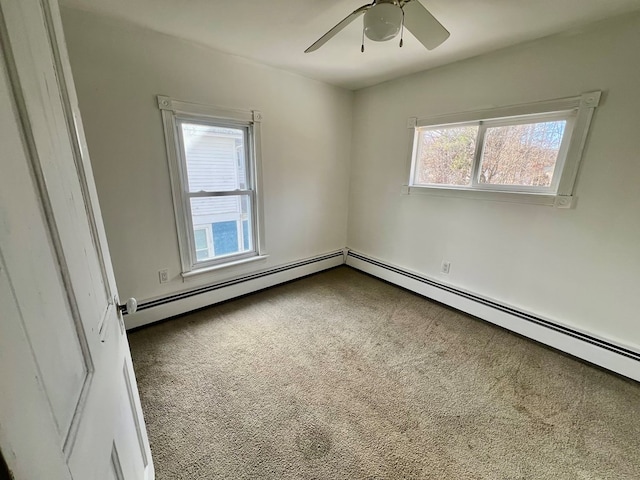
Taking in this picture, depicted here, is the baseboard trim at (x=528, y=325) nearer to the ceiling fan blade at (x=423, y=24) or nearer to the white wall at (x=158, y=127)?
the white wall at (x=158, y=127)

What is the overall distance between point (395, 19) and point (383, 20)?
0.21ft

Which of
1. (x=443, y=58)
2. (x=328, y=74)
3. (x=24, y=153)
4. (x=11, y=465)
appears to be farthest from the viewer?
(x=328, y=74)

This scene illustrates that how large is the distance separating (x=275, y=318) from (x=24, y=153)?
225cm

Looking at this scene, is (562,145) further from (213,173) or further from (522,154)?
(213,173)

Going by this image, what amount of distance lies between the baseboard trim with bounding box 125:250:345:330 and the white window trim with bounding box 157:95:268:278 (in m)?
0.21

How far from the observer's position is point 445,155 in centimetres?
268

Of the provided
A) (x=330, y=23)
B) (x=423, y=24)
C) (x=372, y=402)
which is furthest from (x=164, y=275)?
(x=423, y=24)

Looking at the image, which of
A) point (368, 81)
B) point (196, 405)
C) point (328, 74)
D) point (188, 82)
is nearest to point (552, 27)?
point (368, 81)

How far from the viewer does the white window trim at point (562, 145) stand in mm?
1854

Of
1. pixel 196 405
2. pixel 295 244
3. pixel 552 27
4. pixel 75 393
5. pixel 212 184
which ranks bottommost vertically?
pixel 196 405

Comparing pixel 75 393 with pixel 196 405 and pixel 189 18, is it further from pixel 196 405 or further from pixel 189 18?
pixel 189 18

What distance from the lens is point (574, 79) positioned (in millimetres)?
1852

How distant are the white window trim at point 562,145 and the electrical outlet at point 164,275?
274 cm

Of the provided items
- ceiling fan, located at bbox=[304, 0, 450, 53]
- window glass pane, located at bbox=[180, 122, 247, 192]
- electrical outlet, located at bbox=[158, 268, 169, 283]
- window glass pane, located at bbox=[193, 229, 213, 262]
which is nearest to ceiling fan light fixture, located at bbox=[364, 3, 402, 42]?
ceiling fan, located at bbox=[304, 0, 450, 53]
